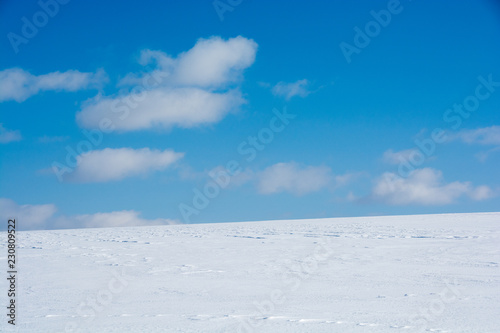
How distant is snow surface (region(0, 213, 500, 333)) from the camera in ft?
10.3

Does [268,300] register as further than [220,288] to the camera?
No

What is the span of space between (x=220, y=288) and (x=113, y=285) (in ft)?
3.95

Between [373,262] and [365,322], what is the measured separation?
8.63 ft

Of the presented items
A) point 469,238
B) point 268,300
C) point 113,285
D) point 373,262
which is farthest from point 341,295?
point 469,238

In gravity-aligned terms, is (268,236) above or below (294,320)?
above

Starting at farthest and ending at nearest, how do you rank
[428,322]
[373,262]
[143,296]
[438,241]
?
[438,241] < [373,262] < [143,296] < [428,322]

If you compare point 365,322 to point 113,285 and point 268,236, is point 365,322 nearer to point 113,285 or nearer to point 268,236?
point 113,285

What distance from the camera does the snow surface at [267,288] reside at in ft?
10.3

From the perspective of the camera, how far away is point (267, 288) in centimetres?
422

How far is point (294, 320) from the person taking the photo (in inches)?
125

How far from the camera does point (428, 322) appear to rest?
308 cm

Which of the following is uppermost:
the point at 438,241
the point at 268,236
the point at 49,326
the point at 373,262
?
the point at 268,236

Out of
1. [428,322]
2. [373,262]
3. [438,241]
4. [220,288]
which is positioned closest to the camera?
[428,322]

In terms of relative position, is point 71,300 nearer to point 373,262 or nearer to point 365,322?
point 365,322
